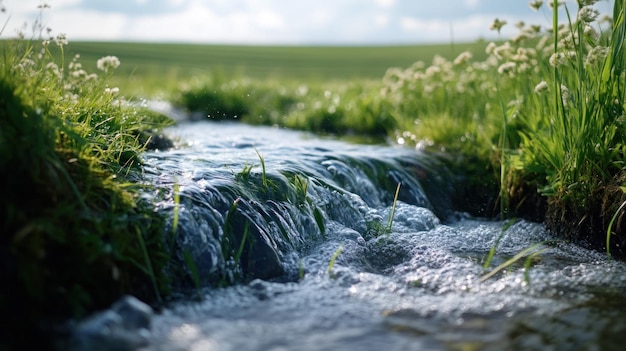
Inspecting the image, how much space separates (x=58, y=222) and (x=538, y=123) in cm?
419

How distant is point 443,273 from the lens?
152 inches

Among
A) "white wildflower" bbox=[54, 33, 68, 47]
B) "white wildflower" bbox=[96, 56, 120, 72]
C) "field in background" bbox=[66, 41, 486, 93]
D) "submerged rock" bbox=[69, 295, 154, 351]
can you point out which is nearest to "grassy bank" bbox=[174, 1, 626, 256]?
"submerged rock" bbox=[69, 295, 154, 351]

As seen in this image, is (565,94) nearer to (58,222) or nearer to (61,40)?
(58,222)

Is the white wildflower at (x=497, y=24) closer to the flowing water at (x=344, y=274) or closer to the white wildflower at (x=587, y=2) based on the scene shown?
the white wildflower at (x=587, y=2)

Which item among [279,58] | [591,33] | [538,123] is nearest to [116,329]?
[591,33]

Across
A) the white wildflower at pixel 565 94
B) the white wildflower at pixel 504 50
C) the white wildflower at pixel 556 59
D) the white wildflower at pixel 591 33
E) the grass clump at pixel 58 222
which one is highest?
the white wildflower at pixel 591 33

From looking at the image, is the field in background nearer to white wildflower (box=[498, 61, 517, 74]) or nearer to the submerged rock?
white wildflower (box=[498, 61, 517, 74])

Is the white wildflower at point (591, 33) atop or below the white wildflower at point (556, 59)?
atop

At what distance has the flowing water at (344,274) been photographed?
2.93m

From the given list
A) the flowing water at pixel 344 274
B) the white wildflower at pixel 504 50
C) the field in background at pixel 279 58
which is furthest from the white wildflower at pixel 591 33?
the field in background at pixel 279 58

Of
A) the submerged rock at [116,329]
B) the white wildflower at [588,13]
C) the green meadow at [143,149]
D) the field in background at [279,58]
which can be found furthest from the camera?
the field in background at [279,58]

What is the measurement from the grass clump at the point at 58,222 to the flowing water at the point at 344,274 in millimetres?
263

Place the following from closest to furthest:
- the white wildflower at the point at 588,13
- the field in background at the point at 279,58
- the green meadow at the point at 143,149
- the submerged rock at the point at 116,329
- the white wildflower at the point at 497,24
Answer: the submerged rock at the point at 116,329 < the green meadow at the point at 143,149 < the white wildflower at the point at 588,13 < the white wildflower at the point at 497,24 < the field in background at the point at 279,58

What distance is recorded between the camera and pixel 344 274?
379 cm
